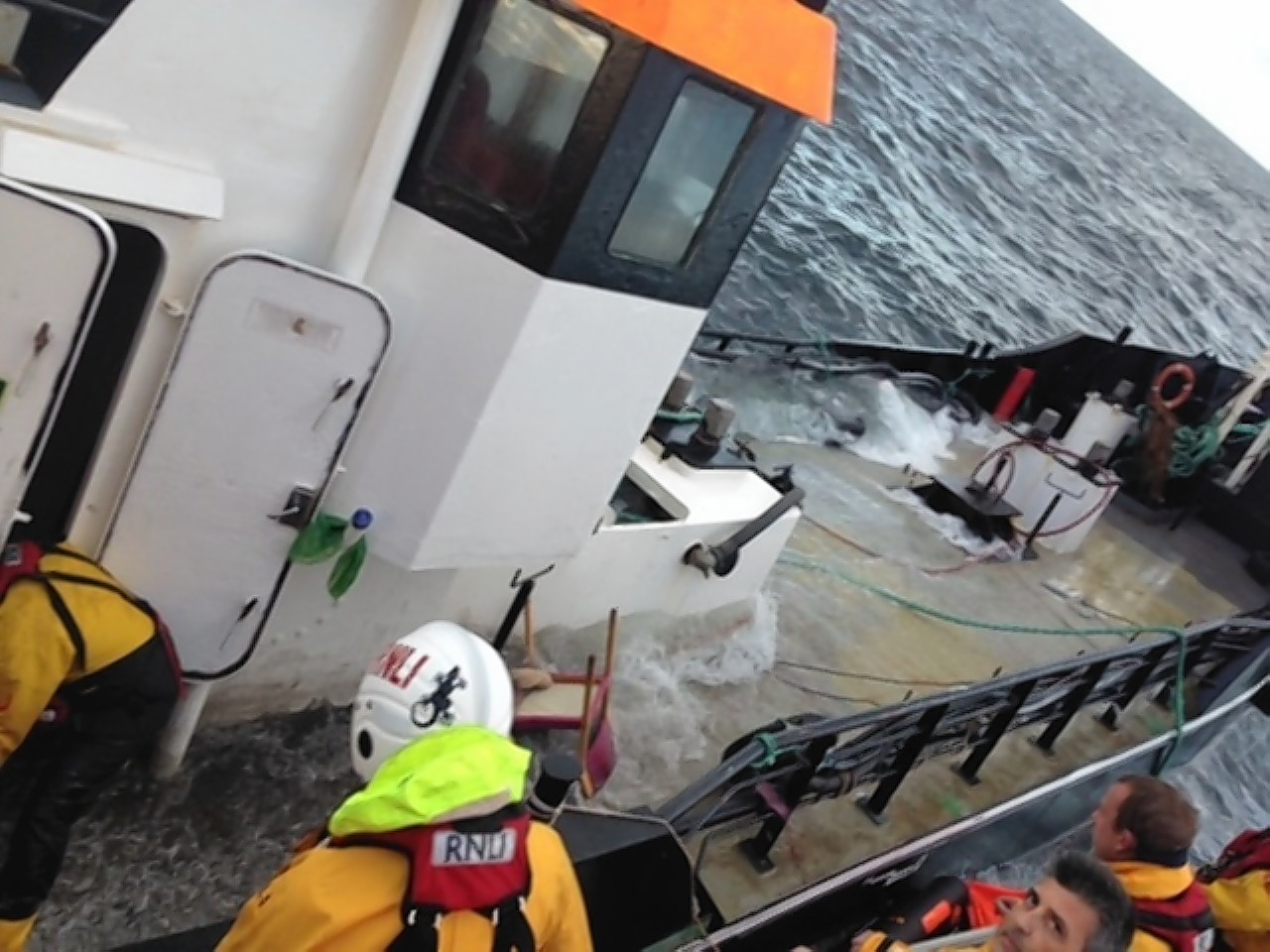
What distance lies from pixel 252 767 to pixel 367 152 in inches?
108

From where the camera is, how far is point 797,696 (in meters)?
7.57

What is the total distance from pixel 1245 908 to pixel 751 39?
15.4ft

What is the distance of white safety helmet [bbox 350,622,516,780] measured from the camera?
3.11 meters

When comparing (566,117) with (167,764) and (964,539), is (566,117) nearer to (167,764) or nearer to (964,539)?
(167,764)

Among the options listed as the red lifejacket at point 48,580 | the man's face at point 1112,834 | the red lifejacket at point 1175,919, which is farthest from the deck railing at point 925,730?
the red lifejacket at point 48,580

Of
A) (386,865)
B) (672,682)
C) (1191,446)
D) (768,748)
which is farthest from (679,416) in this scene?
(1191,446)

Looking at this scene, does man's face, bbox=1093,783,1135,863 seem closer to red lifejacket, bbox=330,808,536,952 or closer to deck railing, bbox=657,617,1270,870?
deck railing, bbox=657,617,1270,870

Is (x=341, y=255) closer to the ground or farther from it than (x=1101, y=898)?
farther from it

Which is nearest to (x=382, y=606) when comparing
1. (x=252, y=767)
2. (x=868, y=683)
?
(x=252, y=767)

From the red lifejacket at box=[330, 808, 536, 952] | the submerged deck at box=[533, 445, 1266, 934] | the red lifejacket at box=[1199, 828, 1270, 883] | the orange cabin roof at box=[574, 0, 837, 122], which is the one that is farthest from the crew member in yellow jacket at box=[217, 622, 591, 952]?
the red lifejacket at box=[1199, 828, 1270, 883]

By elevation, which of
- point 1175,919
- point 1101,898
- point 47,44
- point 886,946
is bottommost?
point 886,946

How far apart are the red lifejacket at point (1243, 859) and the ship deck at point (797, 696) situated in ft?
4.97

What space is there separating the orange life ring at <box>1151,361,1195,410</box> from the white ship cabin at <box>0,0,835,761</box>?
39.3 ft

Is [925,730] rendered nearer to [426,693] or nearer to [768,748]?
[768,748]
